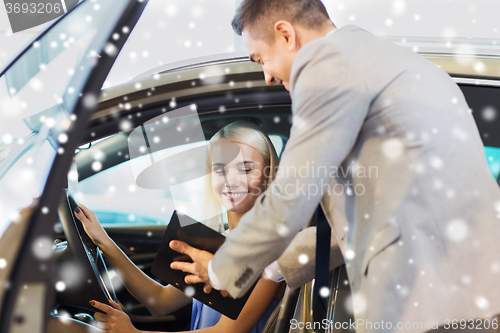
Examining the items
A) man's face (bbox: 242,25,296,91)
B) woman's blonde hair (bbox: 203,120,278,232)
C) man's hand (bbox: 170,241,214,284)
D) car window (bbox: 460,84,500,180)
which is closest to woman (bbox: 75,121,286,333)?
woman's blonde hair (bbox: 203,120,278,232)

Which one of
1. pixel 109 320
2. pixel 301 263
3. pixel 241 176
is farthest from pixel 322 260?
pixel 109 320

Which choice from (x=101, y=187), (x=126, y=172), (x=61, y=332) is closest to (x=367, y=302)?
(x=61, y=332)

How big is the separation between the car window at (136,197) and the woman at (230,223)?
0.44ft

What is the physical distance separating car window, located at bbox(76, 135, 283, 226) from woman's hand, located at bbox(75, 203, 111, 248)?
11 centimetres

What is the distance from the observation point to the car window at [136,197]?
1816 mm

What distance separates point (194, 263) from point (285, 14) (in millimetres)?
815

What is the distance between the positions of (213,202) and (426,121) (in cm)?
115

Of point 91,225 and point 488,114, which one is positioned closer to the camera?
point 488,114

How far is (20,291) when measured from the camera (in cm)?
64

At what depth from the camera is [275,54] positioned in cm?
116

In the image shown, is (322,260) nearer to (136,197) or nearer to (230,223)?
(230,223)

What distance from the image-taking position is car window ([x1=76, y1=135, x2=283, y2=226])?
182cm

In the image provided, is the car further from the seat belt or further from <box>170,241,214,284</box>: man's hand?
<box>170,241,214,284</box>: man's hand

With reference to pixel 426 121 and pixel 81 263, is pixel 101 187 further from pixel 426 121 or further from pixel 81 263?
pixel 426 121
